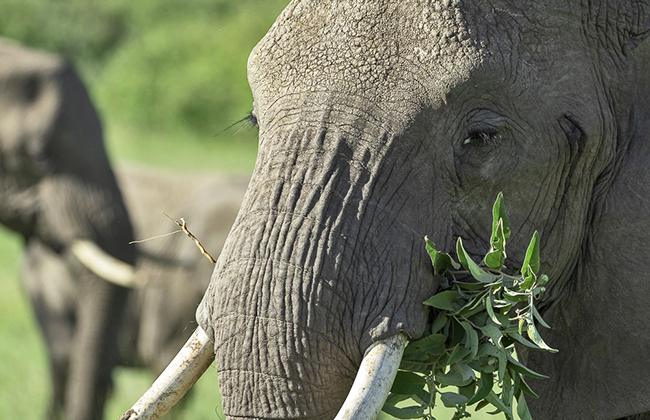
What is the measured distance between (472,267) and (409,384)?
0.31 m

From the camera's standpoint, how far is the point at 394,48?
2176 mm

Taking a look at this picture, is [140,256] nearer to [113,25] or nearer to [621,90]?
[621,90]

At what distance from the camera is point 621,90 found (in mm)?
2355

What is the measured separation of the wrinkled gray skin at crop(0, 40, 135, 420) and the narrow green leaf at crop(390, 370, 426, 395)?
4.33 metres

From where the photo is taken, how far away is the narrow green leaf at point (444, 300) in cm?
210

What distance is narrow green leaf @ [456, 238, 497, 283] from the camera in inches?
83.1

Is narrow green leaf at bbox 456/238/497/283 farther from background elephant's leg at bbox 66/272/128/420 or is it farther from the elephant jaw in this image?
background elephant's leg at bbox 66/272/128/420

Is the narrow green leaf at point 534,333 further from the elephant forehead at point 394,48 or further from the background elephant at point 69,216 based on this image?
the background elephant at point 69,216

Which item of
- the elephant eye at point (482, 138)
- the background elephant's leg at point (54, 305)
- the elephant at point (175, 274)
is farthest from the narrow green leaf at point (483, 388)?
the background elephant's leg at point (54, 305)

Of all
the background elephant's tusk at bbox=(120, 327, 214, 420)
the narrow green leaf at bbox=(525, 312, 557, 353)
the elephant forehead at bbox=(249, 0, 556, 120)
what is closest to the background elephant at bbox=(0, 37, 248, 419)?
the background elephant's tusk at bbox=(120, 327, 214, 420)

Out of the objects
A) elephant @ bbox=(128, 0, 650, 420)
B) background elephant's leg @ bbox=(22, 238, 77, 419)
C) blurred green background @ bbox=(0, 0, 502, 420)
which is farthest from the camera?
blurred green background @ bbox=(0, 0, 502, 420)

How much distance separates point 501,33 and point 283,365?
0.90m

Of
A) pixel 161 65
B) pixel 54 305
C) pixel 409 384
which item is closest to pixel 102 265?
pixel 54 305

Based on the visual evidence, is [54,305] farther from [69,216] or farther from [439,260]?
[439,260]
